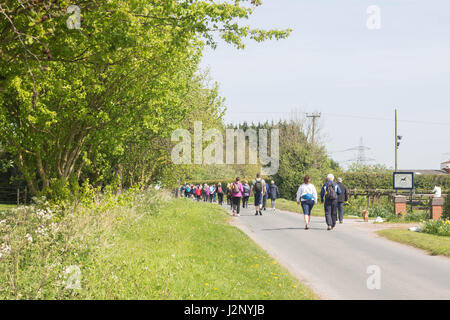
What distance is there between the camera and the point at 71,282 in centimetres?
693

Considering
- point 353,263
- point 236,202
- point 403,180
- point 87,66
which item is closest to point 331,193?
point 353,263

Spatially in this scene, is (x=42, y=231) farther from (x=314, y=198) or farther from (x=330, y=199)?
(x=330, y=199)

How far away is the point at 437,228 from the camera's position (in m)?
16.0

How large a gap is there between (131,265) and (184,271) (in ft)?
2.87

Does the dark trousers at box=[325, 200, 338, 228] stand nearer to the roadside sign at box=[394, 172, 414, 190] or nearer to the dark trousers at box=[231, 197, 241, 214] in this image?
the dark trousers at box=[231, 197, 241, 214]

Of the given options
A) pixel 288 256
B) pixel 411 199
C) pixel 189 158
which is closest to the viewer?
pixel 288 256

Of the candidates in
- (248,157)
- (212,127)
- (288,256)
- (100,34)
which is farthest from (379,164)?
(100,34)

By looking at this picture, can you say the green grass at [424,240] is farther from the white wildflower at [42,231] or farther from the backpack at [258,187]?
the white wildflower at [42,231]

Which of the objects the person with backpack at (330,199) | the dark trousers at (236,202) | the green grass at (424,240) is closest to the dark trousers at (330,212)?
the person with backpack at (330,199)

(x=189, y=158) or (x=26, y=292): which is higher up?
(x=189, y=158)

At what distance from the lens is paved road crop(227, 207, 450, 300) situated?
800 centimetres

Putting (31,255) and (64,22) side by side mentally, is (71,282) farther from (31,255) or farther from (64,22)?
(64,22)

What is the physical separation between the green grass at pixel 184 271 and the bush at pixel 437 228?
6.64m

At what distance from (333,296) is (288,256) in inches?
155
